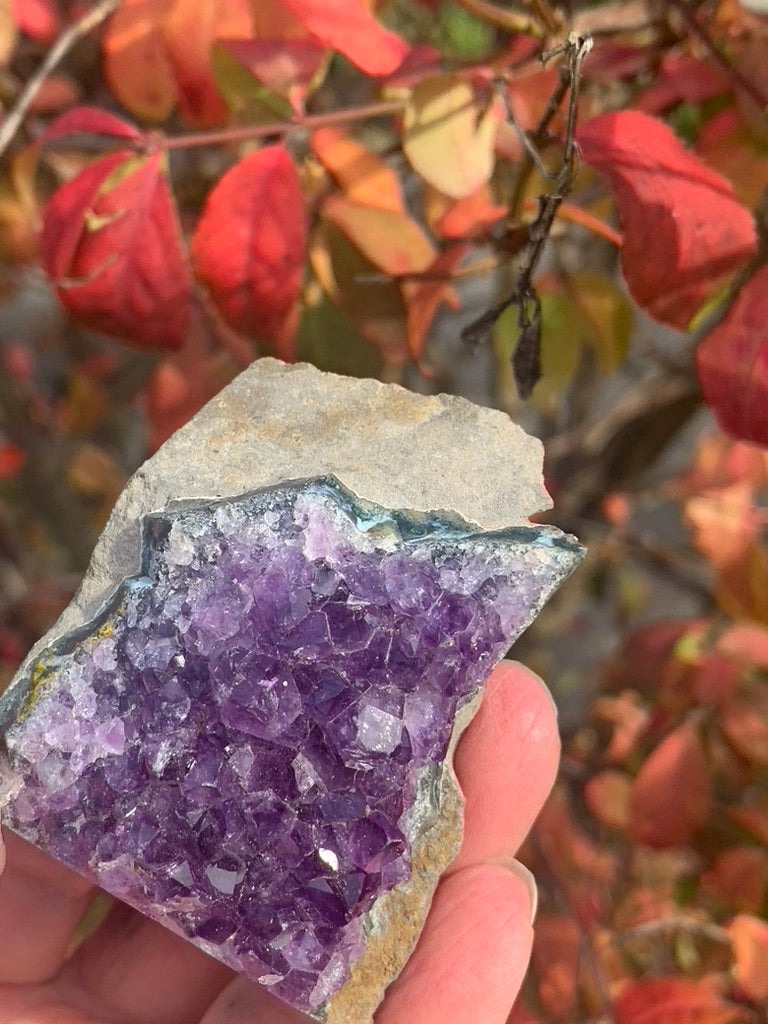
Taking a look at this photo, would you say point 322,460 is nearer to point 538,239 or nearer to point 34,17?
point 538,239

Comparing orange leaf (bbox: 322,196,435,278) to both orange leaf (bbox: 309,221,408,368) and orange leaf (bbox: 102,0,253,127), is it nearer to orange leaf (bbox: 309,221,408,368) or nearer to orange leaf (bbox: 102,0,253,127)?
orange leaf (bbox: 309,221,408,368)

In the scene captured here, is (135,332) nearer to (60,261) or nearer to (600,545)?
(60,261)

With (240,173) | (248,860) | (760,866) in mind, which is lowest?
(760,866)

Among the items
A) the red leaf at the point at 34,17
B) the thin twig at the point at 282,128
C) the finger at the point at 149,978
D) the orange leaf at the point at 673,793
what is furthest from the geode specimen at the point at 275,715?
the red leaf at the point at 34,17

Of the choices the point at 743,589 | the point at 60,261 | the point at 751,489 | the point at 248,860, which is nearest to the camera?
the point at 248,860

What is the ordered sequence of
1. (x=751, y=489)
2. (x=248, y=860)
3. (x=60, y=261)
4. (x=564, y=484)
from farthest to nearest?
(x=564, y=484), (x=751, y=489), (x=60, y=261), (x=248, y=860)

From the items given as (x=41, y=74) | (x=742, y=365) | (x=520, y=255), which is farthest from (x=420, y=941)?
(x=41, y=74)

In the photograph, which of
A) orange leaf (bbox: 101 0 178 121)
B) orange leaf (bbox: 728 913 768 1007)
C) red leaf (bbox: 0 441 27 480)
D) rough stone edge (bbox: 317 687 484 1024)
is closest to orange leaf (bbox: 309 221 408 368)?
orange leaf (bbox: 101 0 178 121)

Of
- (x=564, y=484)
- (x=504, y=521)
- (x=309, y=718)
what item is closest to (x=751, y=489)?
(x=564, y=484)

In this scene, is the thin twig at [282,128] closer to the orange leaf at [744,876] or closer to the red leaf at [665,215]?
the red leaf at [665,215]
